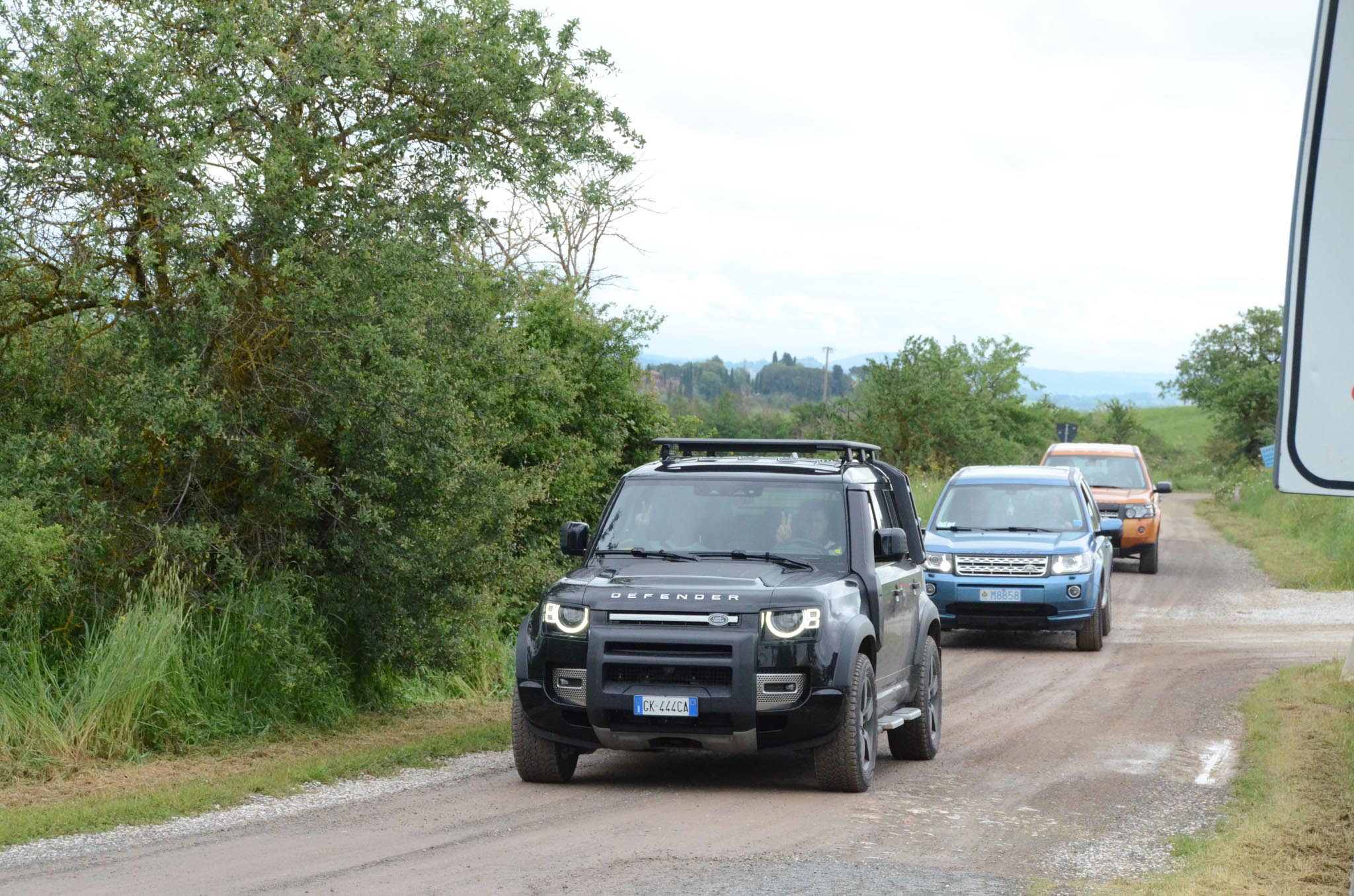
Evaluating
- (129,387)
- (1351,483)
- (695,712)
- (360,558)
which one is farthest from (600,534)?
(1351,483)

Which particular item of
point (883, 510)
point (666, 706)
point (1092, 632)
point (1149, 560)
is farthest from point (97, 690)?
point (1149, 560)

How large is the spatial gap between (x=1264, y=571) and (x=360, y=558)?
2075 centimetres

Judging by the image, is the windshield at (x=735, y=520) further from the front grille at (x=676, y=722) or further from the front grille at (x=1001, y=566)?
the front grille at (x=1001, y=566)

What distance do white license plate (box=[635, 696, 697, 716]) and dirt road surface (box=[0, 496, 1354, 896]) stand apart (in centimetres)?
53

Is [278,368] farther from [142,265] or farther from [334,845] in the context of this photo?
[334,845]

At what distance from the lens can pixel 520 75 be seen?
12.1 meters

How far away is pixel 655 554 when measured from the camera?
9.36 m

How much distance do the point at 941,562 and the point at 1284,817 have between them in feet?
28.0

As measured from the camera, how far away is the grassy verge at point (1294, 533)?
2539 cm

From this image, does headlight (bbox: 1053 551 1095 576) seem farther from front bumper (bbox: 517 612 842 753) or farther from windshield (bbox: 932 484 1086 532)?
front bumper (bbox: 517 612 842 753)

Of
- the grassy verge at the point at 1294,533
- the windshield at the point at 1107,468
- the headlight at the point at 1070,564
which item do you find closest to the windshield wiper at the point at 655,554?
the headlight at the point at 1070,564

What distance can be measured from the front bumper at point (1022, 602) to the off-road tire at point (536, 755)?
27.1 feet

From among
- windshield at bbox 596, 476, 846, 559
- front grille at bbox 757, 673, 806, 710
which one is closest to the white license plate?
front grille at bbox 757, 673, 806, 710

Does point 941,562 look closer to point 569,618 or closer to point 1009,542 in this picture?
point 1009,542
